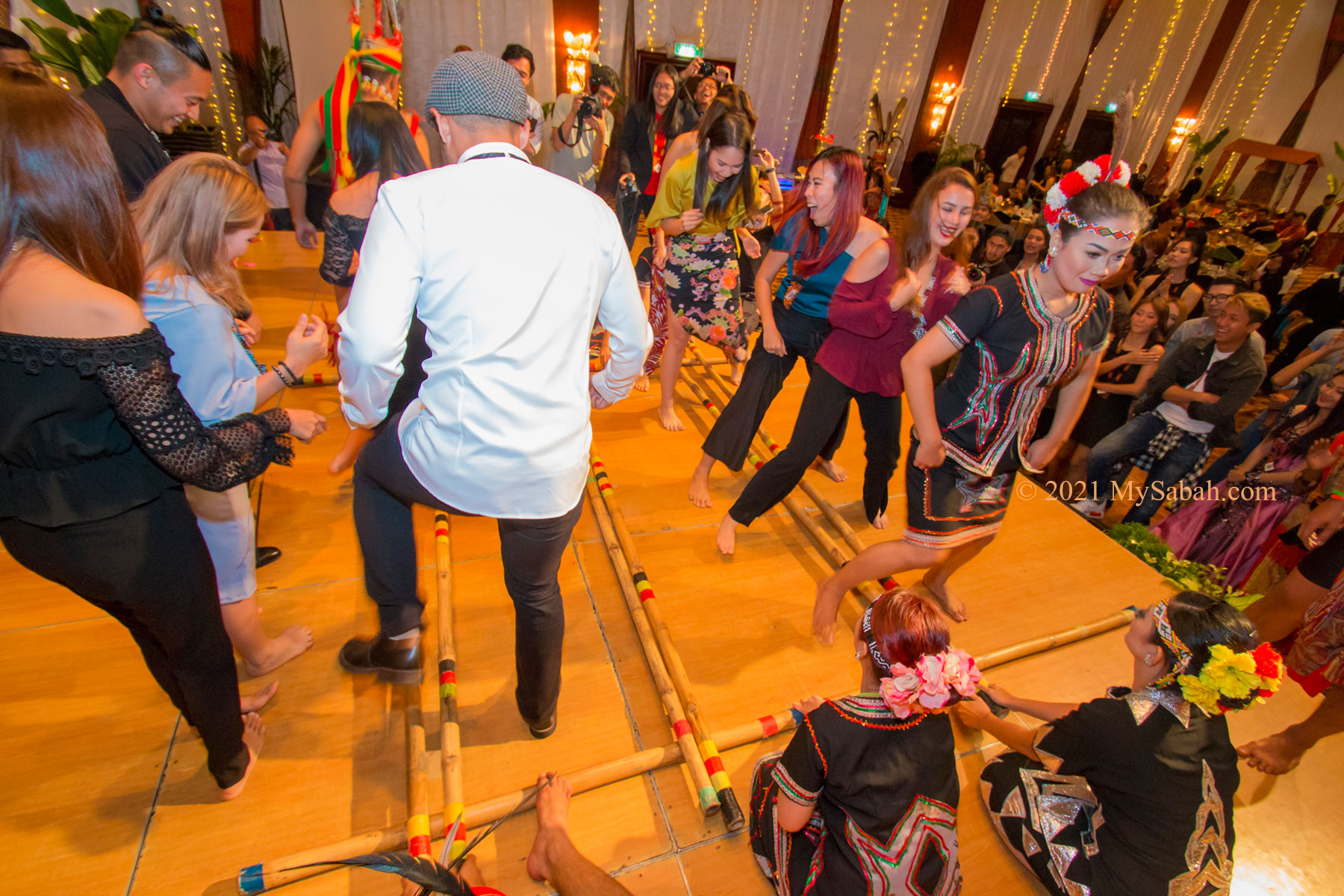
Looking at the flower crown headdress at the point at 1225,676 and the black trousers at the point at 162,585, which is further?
the flower crown headdress at the point at 1225,676

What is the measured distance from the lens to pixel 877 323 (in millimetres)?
2389

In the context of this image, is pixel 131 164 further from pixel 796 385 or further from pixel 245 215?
pixel 796 385

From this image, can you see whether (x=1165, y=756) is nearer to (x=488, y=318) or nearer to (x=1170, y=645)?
(x=1170, y=645)

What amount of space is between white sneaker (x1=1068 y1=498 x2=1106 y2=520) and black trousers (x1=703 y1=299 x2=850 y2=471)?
1992 millimetres

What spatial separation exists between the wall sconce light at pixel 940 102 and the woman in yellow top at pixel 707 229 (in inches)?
476

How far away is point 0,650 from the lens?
1885 mm

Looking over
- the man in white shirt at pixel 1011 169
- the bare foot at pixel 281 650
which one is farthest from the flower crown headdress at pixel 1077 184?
the man in white shirt at pixel 1011 169

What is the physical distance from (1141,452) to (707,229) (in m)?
2.82

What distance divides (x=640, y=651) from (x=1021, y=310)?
1.68 m

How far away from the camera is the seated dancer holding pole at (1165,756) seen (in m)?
1.40

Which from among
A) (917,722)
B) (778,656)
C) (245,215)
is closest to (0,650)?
(245,215)

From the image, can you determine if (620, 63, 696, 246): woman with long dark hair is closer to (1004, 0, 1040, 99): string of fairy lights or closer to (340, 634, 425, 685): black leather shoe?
(340, 634, 425, 685): black leather shoe

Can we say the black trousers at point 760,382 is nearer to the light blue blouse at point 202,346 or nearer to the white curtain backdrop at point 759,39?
the light blue blouse at point 202,346

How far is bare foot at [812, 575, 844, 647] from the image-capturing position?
2.30 m
